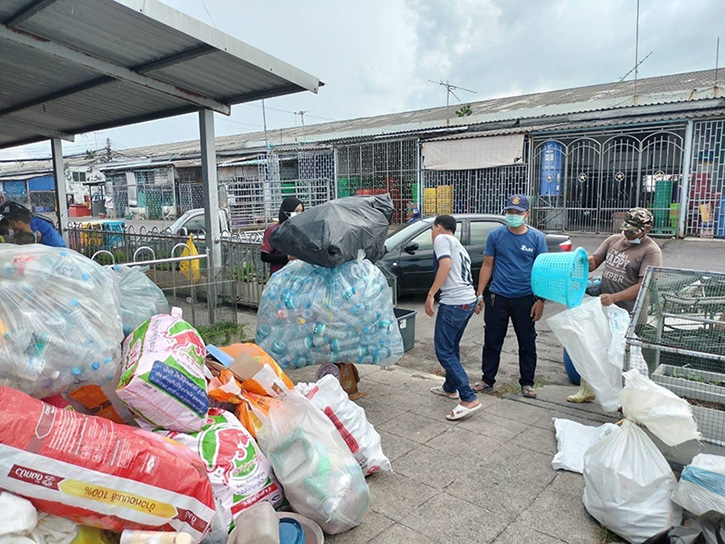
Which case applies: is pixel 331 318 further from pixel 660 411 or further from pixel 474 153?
pixel 474 153

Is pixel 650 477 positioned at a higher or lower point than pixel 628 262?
lower

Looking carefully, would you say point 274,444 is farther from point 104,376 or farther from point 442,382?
point 442,382

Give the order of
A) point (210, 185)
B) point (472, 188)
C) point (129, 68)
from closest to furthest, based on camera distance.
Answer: point (129, 68) < point (210, 185) < point (472, 188)

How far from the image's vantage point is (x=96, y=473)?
76.5 inches

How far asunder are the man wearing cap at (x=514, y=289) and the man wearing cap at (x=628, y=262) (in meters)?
0.50

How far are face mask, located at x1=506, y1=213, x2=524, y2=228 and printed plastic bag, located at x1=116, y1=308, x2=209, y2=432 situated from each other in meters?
2.76

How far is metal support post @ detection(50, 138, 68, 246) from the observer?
9.67 m

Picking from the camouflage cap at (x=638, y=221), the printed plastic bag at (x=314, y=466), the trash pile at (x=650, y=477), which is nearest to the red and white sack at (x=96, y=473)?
the printed plastic bag at (x=314, y=466)

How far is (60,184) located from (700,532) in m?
11.1

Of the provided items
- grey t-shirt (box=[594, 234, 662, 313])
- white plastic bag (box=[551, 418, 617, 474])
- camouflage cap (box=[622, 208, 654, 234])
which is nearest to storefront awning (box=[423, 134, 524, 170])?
grey t-shirt (box=[594, 234, 662, 313])

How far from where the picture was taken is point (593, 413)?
4.01 m

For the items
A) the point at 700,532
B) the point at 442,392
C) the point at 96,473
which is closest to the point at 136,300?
the point at 96,473

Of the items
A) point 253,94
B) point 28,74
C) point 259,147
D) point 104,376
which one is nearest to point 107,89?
point 28,74

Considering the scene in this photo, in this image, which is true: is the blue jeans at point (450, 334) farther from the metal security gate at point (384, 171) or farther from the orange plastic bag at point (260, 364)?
the metal security gate at point (384, 171)
